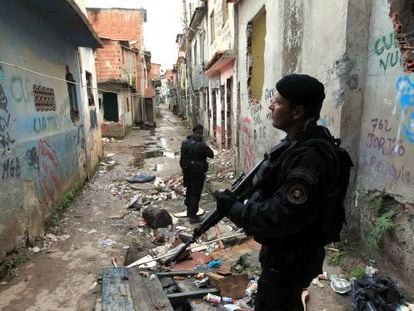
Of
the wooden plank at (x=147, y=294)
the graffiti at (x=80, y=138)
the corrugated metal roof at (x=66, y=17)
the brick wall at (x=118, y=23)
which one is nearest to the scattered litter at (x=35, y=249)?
the wooden plank at (x=147, y=294)

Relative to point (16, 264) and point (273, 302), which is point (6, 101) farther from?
point (273, 302)

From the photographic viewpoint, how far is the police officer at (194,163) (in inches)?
219

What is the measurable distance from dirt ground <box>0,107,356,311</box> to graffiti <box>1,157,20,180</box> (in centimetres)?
112

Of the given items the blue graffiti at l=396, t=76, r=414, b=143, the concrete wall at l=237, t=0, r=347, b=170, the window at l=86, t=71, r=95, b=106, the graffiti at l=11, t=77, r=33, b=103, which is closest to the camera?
the blue graffiti at l=396, t=76, r=414, b=143

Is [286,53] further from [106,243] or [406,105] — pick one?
[106,243]

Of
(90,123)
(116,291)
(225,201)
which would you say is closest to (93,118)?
(90,123)

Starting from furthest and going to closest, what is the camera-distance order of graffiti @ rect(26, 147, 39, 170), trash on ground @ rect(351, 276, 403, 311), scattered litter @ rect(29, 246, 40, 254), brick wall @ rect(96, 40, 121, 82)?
brick wall @ rect(96, 40, 121, 82)
graffiti @ rect(26, 147, 39, 170)
scattered litter @ rect(29, 246, 40, 254)
trash on ground @ rect(351, 276, 403, 311)

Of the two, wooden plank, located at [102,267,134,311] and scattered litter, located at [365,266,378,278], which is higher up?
scattered litter, located at [365,266,378,278]

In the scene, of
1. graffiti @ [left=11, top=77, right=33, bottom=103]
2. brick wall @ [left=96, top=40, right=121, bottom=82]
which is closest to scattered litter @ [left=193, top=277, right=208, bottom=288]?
graffiti @ [left=11, top=77, right=33, bottom=103]

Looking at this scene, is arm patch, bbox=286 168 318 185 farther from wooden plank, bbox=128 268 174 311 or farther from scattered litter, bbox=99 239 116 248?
scattered litter, bbox=99 239 116 248

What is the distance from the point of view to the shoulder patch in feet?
4.85

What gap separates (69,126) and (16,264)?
3762 millimetres

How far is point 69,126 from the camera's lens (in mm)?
7109

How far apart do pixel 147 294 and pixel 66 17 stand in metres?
4.91
